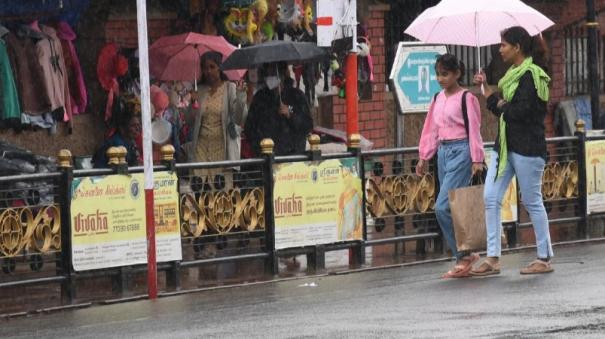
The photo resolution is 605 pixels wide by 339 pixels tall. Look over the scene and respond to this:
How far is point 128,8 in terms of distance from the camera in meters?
19.4

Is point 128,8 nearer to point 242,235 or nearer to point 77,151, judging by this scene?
point 77,151

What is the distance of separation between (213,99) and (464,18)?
11.1 ft

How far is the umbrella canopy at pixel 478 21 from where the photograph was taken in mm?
15219

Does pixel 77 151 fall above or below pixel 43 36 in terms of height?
below

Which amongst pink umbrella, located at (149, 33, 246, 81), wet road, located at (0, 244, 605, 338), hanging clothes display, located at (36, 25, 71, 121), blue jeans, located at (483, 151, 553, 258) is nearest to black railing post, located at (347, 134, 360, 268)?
wet road, located at (0, 244, 605, 338)

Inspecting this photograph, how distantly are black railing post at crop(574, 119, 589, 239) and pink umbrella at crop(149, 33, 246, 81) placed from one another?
12.1 feet

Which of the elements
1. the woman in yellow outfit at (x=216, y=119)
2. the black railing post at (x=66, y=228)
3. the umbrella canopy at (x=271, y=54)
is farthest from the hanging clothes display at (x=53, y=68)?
the black railing post at (x=66, y=228)

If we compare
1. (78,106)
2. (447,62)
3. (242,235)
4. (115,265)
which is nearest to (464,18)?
(447,62)

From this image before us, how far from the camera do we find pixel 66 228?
1391 centimetres

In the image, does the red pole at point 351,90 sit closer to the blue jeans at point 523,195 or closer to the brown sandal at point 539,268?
the blue jeans at point 523,195

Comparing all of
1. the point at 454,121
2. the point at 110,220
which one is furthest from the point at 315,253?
the point at 110,220

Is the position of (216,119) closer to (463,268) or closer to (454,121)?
(454,121)

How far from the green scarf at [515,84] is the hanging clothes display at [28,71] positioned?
5748mm

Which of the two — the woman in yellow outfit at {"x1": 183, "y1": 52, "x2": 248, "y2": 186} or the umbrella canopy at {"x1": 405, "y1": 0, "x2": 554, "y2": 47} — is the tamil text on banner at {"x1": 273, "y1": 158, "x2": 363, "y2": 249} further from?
the woman in yellow outfit at {"x1": 183, "y1": 52, "x2": 248, "y2": 186}
